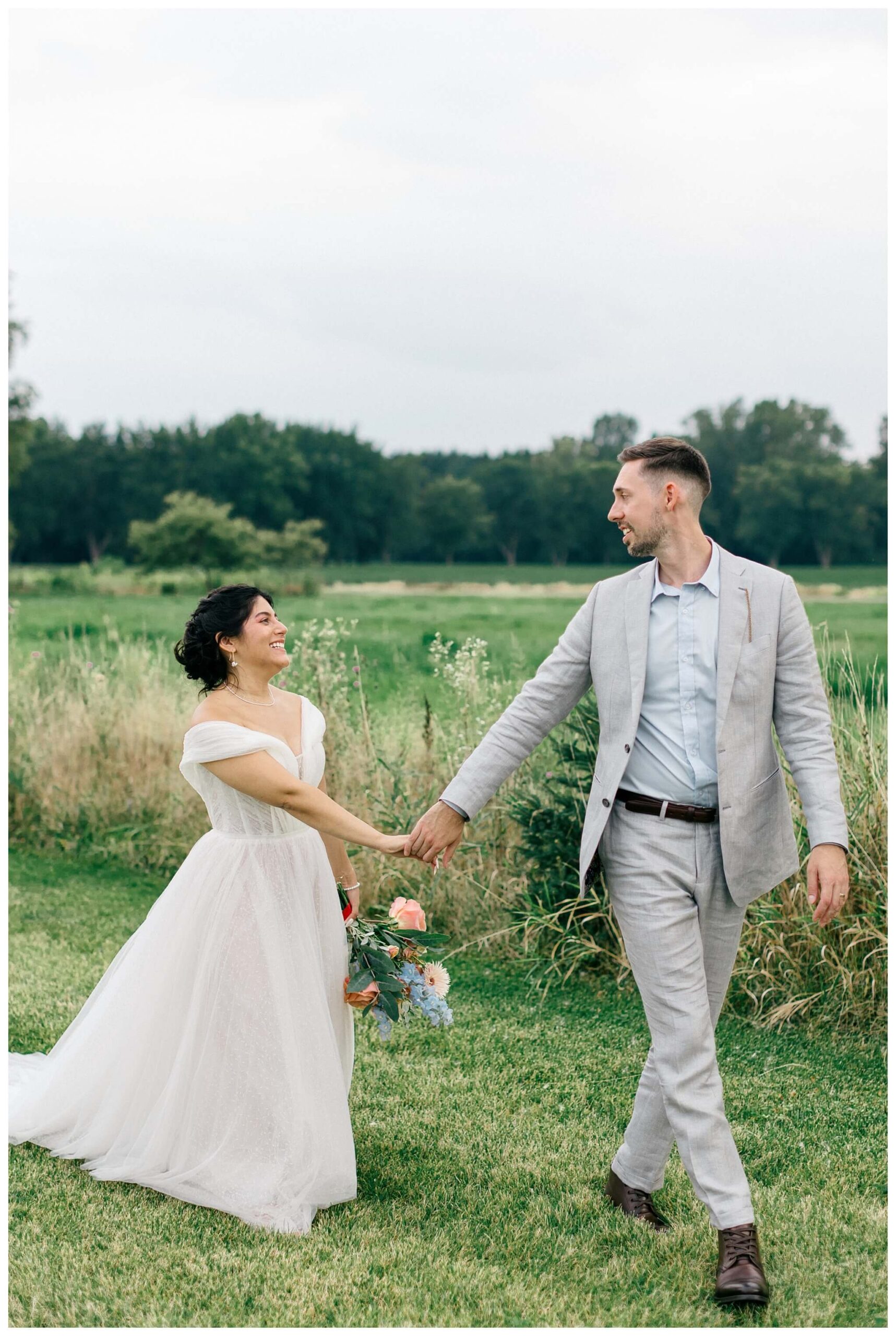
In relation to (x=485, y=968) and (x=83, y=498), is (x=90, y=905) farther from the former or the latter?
(x=83, y=498)

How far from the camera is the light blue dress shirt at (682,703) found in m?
3.61

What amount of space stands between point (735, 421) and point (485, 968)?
28734 mm

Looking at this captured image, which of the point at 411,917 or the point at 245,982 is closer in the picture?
the point at 245,982

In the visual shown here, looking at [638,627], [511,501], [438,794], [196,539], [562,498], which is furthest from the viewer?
[196,539]

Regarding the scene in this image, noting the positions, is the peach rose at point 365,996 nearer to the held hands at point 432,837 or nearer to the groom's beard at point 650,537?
the held hands at point 432,837

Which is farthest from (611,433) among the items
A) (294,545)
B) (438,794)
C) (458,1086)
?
(458,1086)

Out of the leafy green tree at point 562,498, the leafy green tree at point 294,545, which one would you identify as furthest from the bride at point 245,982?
the leafy green tree at point 294,545

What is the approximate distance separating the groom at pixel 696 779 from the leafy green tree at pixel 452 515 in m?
30.0

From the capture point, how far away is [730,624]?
3598mm

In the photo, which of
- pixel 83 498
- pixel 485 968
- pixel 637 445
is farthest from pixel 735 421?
pixel 637 445

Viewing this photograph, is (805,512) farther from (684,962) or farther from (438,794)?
(684,962)

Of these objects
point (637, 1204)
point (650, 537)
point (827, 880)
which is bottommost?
point (637, 1204)

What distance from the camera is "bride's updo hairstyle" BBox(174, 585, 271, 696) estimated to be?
4.08 m

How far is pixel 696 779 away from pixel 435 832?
0.87 meters
